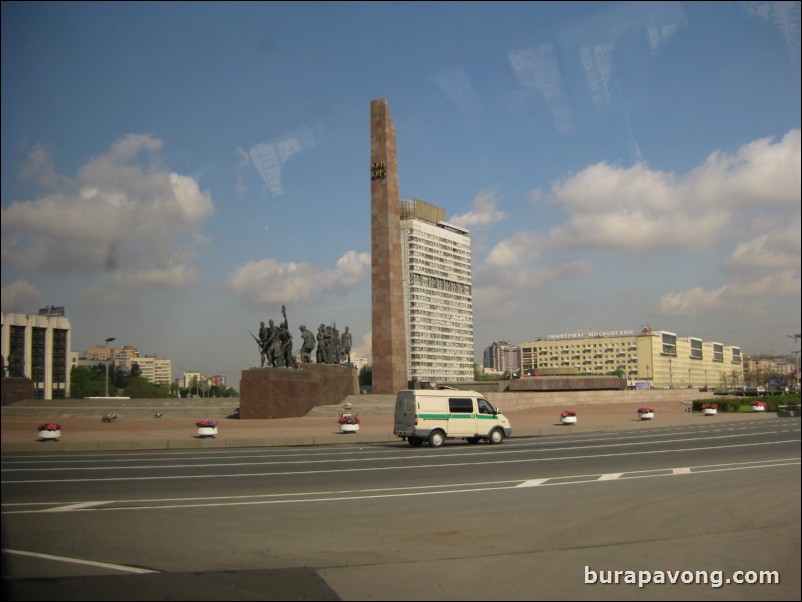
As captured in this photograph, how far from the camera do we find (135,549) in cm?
796

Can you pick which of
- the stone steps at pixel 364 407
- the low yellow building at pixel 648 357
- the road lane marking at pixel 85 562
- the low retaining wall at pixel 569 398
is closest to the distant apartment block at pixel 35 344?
the stone steps at pixel 364 407

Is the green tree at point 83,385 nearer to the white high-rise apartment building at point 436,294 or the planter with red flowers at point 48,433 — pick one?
the planter with red flowers at point 48,433

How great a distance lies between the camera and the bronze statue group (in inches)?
1544

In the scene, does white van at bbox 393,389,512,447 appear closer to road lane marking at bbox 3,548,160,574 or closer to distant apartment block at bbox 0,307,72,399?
road lane marking at bbox 3,548,160,574

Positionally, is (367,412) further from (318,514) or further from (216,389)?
(216,389)

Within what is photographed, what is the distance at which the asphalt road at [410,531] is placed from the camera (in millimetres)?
6355

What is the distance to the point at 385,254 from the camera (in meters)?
44.7

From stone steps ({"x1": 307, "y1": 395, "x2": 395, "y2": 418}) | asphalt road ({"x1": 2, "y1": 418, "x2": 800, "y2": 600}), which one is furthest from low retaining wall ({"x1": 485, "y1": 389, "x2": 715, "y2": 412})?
asphalt road ({"x1": 2, "y1": 418, "x2": 800, "y2": 600})

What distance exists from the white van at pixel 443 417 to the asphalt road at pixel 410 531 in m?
6.97

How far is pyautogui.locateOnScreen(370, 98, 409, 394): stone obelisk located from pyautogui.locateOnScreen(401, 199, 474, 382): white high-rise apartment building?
3415 inches

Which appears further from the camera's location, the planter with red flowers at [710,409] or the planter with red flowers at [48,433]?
the planter with red flowers at [710,409]

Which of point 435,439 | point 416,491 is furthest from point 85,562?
point 435,439

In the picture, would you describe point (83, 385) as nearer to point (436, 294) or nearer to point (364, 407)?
point (364, 407)

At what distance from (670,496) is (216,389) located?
15475cm
